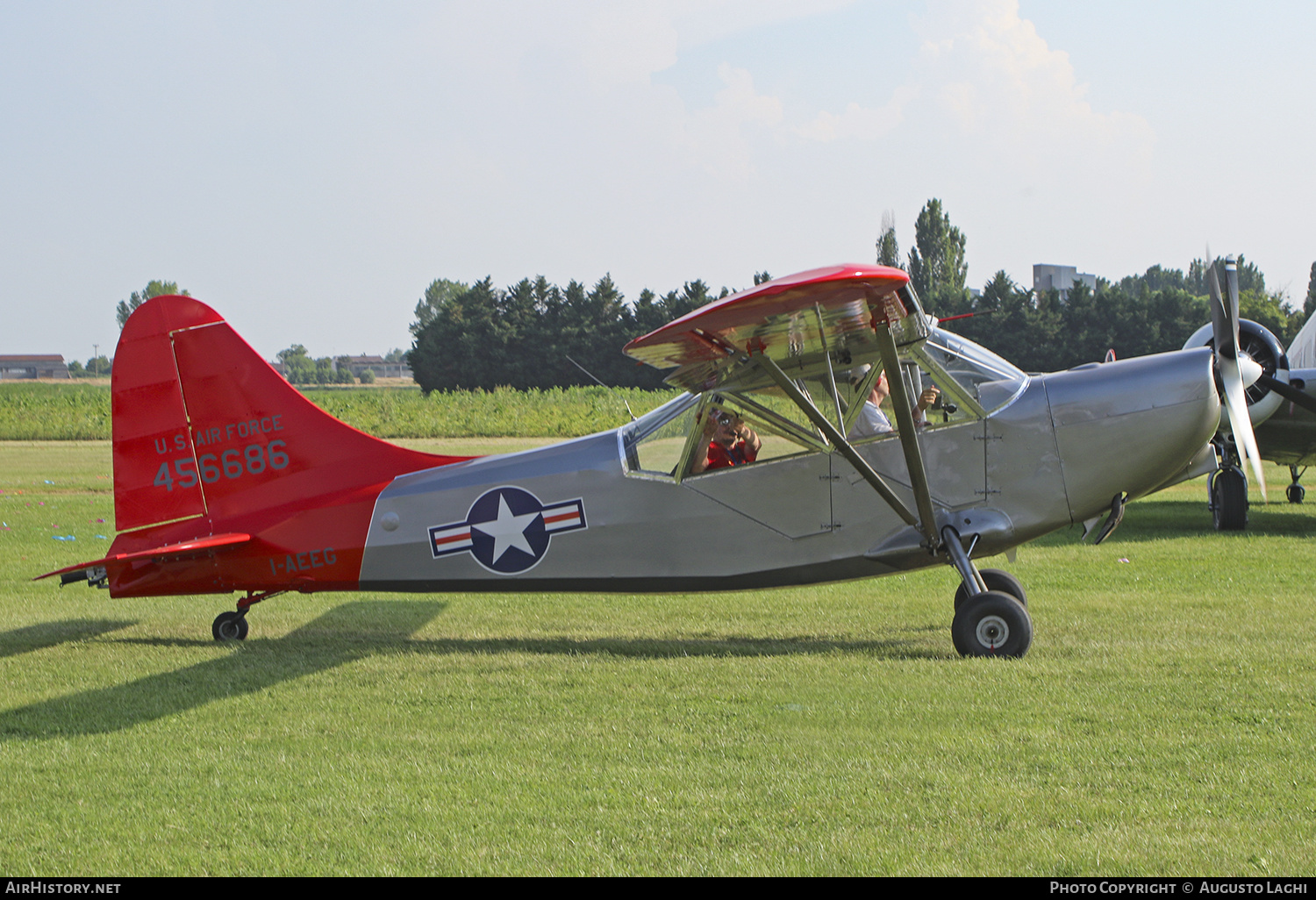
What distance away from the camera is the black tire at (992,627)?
678 cm

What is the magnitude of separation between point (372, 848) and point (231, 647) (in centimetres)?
448

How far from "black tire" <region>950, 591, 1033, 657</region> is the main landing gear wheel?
5.36 m

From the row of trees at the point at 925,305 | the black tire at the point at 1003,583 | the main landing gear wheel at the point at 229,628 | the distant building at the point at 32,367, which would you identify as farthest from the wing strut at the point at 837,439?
the distant building at the point at 32,367

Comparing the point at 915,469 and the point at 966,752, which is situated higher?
the point at 915,469

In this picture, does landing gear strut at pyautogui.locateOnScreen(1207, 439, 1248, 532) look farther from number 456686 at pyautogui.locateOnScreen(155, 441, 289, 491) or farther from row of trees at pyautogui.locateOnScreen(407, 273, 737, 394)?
row of trees at pyautogui.locateOnScreen(407, 273, 737, 394)

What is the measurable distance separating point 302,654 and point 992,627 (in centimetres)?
486

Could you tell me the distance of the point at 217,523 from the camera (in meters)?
7.99

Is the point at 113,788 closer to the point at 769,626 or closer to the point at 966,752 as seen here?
the point at 966,752

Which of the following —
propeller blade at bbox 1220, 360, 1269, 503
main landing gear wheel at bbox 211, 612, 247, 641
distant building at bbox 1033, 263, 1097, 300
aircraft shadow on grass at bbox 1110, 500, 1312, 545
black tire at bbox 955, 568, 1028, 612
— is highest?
distant building at bbox 1033, 263, 1097, 300

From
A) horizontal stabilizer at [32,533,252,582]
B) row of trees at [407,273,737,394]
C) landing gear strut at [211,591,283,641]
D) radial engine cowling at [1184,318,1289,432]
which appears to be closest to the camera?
horizontal stabilizer at [32,533,252,582]

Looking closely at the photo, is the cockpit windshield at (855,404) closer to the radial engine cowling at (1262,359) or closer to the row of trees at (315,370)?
the radial engine cowling at (1262,359)

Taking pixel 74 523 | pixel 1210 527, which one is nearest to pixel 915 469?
pixel 1210 527

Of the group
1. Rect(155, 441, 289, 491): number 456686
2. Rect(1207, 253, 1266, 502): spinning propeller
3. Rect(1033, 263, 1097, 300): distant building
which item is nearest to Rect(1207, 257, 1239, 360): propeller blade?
Rect(1207, 253, 1266, 502): spinning propeller

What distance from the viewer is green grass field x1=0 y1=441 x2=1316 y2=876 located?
3953mm
